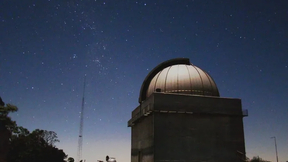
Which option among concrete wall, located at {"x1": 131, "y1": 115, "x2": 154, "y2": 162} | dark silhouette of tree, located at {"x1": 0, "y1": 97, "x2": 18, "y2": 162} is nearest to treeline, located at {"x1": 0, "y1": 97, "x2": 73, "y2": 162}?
dark silhouette of tree, located at {"x1": 0, "y1": 97, "x2": 18, "y2": 162}

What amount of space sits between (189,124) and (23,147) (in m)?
39.2

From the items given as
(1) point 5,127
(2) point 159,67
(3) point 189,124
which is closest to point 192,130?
(3) point 189,124

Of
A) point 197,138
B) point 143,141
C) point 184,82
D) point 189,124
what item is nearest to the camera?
point 197,138

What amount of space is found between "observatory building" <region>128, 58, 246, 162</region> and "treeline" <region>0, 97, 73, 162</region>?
2758 centimetres

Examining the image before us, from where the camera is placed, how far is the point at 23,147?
1959 inches

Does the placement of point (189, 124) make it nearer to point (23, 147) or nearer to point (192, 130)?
point (192, 130)

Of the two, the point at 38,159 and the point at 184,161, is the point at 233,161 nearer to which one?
the point at 184,161

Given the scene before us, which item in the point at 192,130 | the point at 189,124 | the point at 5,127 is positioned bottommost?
the point at 192,130

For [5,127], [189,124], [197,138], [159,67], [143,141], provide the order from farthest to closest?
[5,127] → [159,67] → [143,141] → [189,124] → [197,138]

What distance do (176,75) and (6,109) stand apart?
25.7 metres

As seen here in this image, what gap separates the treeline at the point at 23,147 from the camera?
45.0 metres

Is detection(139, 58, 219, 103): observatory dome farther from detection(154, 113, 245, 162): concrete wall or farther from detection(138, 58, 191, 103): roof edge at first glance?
detection(154, 113, 245, 162): concrete wall

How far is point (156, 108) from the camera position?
70.2 ft

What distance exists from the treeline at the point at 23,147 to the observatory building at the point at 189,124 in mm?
27578
